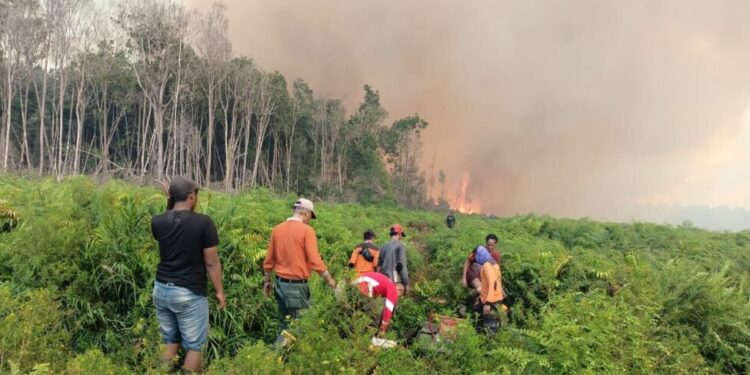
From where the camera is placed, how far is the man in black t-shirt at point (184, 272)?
410 centimetres

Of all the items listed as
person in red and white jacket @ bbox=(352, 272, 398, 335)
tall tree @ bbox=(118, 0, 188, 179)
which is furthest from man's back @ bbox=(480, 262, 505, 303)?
tall tree @ bbox=(118, 0, 188, 179)

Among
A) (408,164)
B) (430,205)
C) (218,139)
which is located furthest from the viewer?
(430,205)

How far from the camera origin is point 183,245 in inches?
162

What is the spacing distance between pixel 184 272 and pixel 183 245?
0.26 meters

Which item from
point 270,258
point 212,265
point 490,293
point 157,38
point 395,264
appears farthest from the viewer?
point 157,38

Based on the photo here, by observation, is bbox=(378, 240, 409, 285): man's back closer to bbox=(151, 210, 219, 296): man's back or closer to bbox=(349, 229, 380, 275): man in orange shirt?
bbox=(349, 229, 380, 275): man in orange shirt

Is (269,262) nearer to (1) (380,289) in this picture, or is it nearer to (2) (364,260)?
(1) (380,289)

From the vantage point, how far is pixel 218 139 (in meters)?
50.4

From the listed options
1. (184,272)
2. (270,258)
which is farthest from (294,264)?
(184,272)

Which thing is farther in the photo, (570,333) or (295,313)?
(295,313)

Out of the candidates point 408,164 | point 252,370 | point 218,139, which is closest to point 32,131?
point 218,139

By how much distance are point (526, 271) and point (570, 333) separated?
394 cm

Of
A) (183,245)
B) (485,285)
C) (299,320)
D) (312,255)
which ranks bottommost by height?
(299,320)

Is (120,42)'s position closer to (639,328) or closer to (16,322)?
(16,322)
